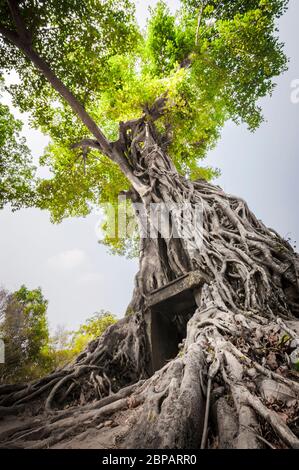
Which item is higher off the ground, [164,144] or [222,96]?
[222,96]

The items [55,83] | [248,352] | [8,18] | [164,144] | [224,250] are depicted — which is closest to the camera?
[248,352]

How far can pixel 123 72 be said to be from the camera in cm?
650

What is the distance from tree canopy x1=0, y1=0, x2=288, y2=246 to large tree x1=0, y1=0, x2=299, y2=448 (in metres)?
0.03

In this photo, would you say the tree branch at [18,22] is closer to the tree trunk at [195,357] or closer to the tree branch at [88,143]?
the tree branch at [88,143]

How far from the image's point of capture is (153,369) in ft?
11.6

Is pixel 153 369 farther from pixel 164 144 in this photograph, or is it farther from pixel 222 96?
pixel 222 96

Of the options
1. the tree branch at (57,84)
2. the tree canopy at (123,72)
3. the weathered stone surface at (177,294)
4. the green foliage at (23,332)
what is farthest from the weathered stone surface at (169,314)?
the green foliage at (23,332)

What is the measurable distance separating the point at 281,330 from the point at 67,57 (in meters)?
5.84

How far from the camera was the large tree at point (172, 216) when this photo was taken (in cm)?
161

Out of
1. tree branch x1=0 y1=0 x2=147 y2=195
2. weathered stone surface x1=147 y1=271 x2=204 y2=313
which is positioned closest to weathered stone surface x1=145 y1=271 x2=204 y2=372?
weathered stone surface x1=147 y1=271 x2=204 y2=313

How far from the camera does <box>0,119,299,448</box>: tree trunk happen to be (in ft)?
4.63

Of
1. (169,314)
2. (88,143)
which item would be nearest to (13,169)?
(88,143)
